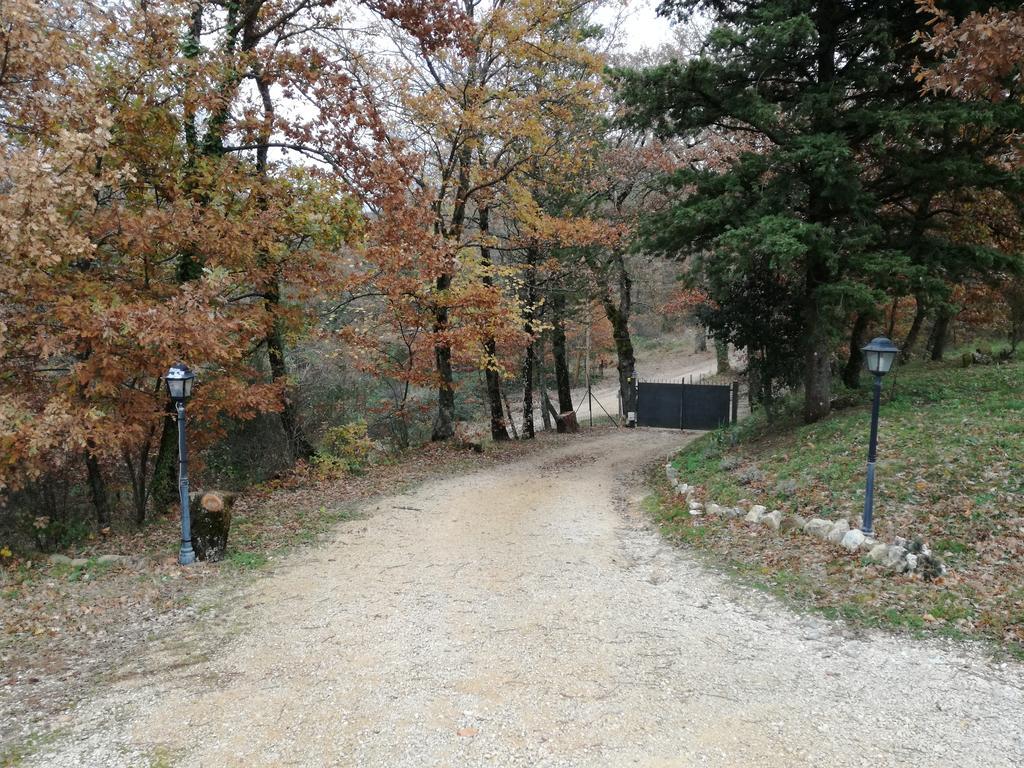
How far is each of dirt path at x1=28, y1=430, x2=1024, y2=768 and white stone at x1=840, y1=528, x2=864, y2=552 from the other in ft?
4.29

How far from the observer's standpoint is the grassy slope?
5398 mm

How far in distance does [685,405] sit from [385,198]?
44.9 feet

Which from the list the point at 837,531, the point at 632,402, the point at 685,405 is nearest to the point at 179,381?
the point at 837,531

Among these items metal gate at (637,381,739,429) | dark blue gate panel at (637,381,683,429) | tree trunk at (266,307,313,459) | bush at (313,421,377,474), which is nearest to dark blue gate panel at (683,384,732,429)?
metal gate at (637,381,739,429)

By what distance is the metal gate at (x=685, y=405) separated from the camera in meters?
20.8

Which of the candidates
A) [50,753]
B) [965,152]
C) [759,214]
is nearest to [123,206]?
[50,753]

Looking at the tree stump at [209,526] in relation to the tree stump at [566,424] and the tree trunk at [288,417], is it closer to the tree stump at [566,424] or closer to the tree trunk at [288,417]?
the tree trunk at [288,417]

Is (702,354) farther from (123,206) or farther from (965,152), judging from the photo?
(123,206)

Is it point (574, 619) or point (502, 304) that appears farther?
point (502, 304)

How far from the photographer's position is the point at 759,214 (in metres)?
9.77

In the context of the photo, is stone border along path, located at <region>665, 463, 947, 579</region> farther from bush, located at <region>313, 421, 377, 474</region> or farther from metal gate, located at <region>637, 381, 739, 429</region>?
metal gate, located at <region>637, 381, 739, 429</region>

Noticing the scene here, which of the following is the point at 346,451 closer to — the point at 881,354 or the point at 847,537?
the point at 847,537

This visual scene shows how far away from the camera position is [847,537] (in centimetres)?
662

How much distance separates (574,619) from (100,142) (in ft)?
21.3
